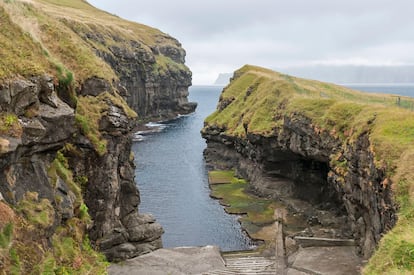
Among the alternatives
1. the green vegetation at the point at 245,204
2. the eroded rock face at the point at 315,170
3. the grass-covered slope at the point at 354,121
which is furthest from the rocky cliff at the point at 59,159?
the eroded rock face at the point at 315,170

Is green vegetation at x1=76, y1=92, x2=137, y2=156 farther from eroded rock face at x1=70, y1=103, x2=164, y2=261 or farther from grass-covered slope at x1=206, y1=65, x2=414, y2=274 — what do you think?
grass-covered slope at x1=206, y1=65, x2=414, y2=274

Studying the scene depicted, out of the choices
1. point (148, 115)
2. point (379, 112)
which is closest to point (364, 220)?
point (379, 112)

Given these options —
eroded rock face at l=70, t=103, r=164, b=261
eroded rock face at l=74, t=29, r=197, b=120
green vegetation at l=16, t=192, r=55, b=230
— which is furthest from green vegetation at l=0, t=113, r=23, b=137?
eroded rock face at l=74, t=29, r=197, b=120

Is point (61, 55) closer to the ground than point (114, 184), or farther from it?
farther from it

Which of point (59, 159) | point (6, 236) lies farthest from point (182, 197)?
point (6, 236)

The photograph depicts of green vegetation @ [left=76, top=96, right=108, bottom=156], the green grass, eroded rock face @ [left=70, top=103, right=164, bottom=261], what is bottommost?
eroded rock face @ [left=70, top=103, right=164, bottom=261]

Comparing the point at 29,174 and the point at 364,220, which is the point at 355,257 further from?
the point at 29,174

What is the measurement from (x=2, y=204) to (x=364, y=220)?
34194 millimetres

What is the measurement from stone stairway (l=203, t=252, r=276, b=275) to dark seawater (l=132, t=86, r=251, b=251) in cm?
832

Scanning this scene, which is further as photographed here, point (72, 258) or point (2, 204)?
point (72, 258)

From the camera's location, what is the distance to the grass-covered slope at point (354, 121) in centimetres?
2294

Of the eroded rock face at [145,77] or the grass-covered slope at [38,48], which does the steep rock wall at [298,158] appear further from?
the eroded rock face at [145,77]

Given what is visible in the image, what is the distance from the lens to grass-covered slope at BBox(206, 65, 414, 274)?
75.3 ft

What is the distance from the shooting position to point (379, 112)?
45750mm
